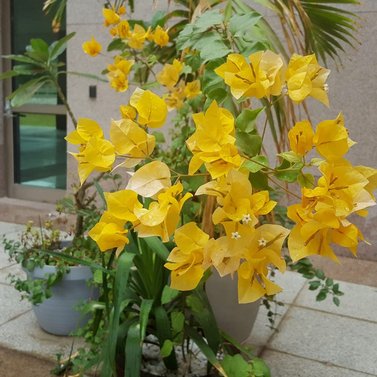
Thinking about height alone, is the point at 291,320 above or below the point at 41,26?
below

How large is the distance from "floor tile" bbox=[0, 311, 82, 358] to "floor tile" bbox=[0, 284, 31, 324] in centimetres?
8

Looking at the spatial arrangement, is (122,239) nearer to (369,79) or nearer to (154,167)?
(154,167)

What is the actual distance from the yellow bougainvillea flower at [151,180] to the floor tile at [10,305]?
213 cm

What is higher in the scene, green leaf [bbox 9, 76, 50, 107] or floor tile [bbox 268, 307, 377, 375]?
green leaf [bbox 9, 76, 50, 107]

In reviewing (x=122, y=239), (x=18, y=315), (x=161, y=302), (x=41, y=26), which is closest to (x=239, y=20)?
(x=122, y=239)

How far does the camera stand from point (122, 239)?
45.0 inches

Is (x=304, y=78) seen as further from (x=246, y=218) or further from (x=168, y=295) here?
(x=168, y=295)

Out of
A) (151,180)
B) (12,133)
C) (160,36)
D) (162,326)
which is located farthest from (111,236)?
(12,133)

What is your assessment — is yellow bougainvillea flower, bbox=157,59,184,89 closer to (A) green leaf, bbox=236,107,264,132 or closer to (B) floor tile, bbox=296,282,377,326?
(A) green leaf, bbox=236,107,264,132

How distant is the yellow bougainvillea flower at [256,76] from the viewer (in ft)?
3.76

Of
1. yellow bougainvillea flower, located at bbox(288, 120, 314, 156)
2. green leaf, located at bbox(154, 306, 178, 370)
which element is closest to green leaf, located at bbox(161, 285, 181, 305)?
green leaf, located at bbox(154, 306, 178, 370)

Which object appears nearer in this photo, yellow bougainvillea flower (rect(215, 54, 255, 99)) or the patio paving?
yellow bougainvillea flower (rect(215, 54, 255, 99))

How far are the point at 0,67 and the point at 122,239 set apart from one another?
202 inches

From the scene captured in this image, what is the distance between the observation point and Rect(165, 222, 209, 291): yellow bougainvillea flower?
3.65ft
